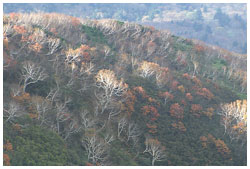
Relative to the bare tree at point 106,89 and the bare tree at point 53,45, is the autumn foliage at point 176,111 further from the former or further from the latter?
the bare tree at point 53,45

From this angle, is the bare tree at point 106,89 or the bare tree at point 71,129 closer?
the bare tree at point 71,129

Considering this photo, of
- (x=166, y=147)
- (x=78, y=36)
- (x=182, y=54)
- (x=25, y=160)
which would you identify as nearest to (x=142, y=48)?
(x=182, y=54)

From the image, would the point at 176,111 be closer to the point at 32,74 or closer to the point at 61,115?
the point at 61,115

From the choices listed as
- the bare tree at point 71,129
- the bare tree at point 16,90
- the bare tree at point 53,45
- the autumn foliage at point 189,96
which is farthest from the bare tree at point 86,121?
the autumn foliage at point 189,96

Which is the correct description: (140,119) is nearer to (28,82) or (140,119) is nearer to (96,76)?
(96,76)

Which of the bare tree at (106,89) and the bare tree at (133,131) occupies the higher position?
the bare tree at (106,89)

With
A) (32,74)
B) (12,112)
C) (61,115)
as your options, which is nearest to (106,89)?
(61,115)

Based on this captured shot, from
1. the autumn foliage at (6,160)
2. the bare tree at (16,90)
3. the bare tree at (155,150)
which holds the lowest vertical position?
the bare tree at (155,150)

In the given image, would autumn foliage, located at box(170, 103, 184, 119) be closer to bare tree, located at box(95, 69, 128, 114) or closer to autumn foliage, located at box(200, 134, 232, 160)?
autumn foliage, located at box(200, 134, 232, 160)

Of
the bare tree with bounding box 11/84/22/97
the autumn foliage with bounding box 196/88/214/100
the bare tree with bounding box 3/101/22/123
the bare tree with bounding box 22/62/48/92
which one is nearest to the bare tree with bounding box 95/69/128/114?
the bare tree with bounding box 22/62/48/92
